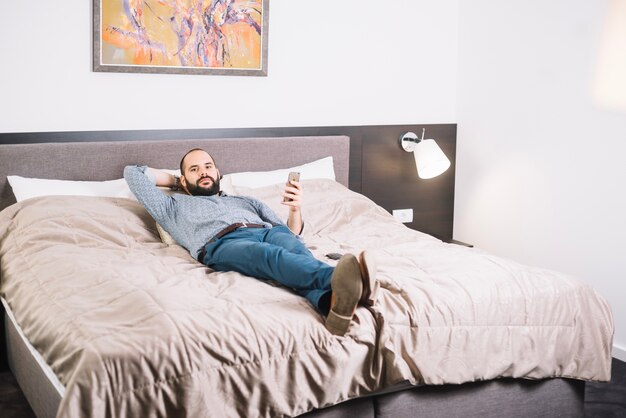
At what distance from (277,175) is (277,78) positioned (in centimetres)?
58

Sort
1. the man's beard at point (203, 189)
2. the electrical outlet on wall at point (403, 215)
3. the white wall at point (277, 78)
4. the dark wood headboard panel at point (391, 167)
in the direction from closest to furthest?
the man's beard at point (203, 189)
the white wall at point (277, 78)
the dark wood headboard panel at point (391, 167)
the electrical outlet on wall at point (403, 215)

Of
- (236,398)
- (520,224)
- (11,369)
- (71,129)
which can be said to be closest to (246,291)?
(236,398)

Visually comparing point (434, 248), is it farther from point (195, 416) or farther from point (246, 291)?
point (195, 416)

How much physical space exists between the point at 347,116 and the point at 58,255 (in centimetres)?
197

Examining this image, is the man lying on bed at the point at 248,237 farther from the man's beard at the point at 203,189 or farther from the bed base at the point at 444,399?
Answer: the bed base at the point at 444,399

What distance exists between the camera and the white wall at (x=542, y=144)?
11.2 ft

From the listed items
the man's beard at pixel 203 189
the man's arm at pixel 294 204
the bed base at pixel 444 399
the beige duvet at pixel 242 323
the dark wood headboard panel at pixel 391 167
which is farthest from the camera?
the dark wood headboard panel at pixel 391 167

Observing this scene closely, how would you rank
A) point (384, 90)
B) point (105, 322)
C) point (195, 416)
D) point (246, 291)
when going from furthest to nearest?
point (384, 90), point (246, 291), point (105, 322), point (195, 416)

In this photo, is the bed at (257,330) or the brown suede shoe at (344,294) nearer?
the bed at (257,330)

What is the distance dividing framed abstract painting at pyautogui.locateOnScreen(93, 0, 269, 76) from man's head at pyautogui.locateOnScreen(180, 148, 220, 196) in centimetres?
61

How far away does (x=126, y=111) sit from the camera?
11.4ft

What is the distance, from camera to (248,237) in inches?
110

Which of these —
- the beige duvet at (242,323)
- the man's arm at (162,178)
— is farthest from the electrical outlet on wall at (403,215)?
the man's arm at (162,178)

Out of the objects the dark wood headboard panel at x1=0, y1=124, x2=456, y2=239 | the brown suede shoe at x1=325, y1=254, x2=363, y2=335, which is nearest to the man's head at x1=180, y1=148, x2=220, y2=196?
the dark wood headboard panel at x1=0, y1=124, x2=456, y2=239
